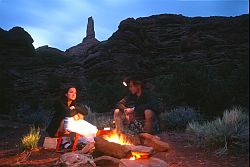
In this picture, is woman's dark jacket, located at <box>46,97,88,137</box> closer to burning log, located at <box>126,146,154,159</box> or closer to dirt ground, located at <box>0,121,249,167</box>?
dirt ground, located at <box>0,121,249,167</box>

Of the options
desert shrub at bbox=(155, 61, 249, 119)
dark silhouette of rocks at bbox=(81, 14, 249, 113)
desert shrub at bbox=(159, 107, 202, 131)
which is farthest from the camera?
dark silhouette of rocks at bbox=(81, 14, 249, 113)

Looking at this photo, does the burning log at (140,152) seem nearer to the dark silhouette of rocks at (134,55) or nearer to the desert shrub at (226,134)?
the desert shrub at (226,134)

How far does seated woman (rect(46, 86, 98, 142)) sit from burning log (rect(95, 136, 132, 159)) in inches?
31.3

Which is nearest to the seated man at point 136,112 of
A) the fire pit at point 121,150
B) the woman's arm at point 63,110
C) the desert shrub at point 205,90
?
the woman's arm at point 63,110

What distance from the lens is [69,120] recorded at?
5852mm

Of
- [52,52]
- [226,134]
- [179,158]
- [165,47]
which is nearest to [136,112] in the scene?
[179,158]

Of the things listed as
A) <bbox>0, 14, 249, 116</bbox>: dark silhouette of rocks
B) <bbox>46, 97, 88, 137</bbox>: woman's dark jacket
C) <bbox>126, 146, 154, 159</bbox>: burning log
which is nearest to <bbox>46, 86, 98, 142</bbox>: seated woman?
<bbox>46, 97, 88, 137</bbox>: woman's dark jacket

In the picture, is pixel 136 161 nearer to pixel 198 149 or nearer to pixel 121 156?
pixel 121 156

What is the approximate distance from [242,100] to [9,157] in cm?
765

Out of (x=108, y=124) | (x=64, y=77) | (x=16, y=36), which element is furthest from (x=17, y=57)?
(x=108, y=124)

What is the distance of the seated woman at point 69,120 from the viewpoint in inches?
229

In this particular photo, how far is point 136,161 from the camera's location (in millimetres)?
4559

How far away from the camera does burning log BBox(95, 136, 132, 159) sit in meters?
4.79

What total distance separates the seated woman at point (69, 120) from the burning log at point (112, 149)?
80 cm
